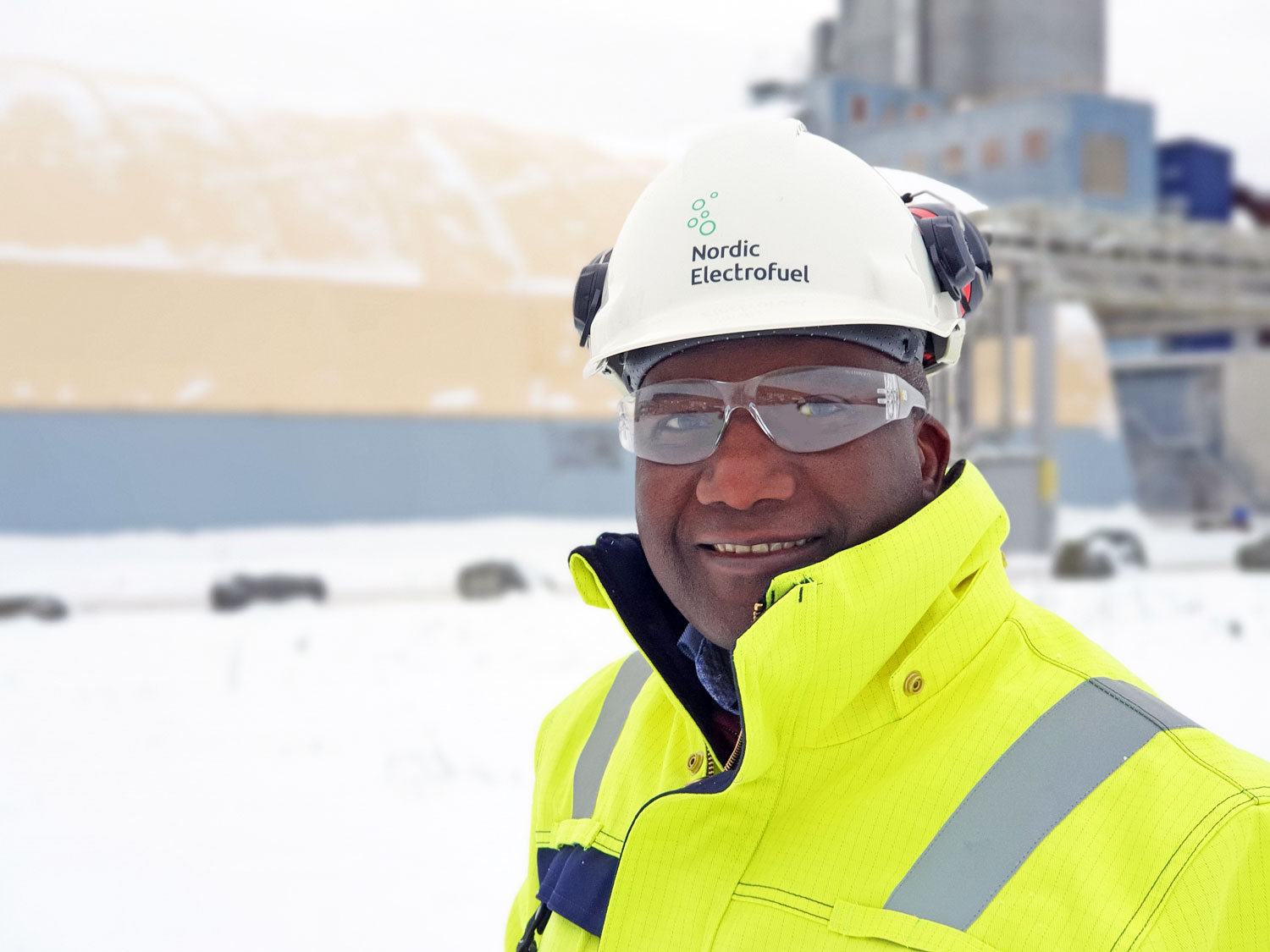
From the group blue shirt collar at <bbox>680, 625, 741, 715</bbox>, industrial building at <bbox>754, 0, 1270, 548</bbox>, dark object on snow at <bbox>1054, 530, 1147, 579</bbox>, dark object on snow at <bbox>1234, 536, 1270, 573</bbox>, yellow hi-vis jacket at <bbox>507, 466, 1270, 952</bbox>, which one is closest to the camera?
yellow hi-vis jacket at <bbox>507, 466, 1270, 952</bbox>

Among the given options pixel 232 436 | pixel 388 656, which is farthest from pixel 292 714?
pixel 232 436

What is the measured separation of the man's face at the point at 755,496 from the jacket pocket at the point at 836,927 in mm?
394

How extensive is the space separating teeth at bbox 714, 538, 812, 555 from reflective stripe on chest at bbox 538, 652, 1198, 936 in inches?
12.5

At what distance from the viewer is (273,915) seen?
4.45 metres

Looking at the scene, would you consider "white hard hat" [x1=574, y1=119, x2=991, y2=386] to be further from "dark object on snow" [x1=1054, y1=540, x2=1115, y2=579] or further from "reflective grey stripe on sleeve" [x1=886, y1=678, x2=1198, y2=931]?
"dark object on snow" [x1=1054, y1=540, x2=1115, y2=579]

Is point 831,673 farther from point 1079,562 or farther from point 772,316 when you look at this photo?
point 1079,562

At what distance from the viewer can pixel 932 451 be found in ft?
6.04

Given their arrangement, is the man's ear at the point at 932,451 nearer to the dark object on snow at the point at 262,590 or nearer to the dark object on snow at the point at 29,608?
the dark object on snow at the point at 29,608

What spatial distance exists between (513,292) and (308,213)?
3.86 metres

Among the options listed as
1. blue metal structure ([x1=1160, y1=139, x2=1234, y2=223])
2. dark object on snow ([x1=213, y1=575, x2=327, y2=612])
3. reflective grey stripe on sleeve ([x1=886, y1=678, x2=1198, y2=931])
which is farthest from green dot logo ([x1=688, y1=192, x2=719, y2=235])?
blue metal structure ([x1=1160, y1=139, x2=1234, y2=223])

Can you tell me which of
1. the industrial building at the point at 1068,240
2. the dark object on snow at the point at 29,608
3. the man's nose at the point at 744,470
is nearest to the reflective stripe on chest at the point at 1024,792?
the man's nose at the point at 744,470

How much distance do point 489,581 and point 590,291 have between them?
1347 cm

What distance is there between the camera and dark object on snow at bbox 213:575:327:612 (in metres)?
14.1

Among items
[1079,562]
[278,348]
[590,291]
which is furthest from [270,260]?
[590,291]
